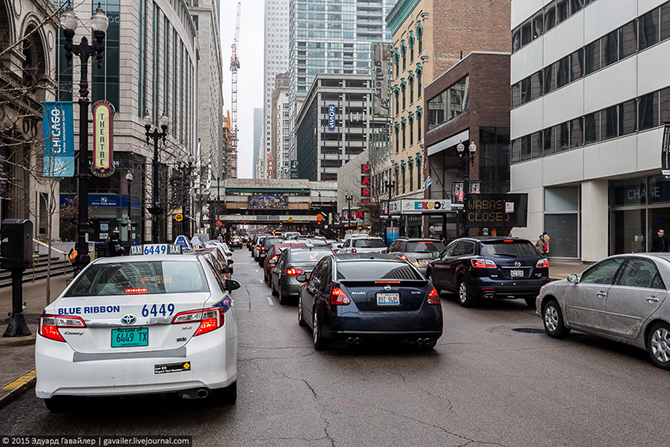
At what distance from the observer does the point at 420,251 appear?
62.9ft

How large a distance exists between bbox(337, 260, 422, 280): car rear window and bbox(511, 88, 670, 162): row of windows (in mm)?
18485

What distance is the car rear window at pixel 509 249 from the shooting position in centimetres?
1368

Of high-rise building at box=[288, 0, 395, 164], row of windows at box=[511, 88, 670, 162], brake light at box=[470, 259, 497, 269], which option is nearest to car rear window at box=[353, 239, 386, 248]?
brake light at box=[470, 259, 497, 269]

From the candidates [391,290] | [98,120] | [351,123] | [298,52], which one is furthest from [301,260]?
[298,52]

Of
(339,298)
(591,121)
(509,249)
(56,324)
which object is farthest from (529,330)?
(591,121)

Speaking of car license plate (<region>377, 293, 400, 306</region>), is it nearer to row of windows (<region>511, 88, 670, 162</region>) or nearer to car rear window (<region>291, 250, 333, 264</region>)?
car rear window (<region>291, 250, 333, 264</region>)

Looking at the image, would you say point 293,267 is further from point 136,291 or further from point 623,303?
point 136,291

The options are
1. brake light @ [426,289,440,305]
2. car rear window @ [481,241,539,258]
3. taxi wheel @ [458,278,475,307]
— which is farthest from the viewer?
taxi wheel @ [458,278,475,307]

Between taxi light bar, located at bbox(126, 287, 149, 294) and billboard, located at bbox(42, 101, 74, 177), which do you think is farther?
billboard, located at bbox(42, 101, 74, 177)

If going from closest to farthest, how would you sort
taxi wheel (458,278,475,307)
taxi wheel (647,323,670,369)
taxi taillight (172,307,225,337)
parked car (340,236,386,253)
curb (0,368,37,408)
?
1. taxi taillight (172,307,225,337)
2. curb (0,368,37,408)
3. taxi wheel (647,323,670,369)
4. taxi wheel (458,278,475,307)
5. parked car (340,236,386,253)

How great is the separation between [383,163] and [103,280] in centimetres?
5522

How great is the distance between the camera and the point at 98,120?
105ft

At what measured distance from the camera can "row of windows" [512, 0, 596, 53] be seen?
29.2m

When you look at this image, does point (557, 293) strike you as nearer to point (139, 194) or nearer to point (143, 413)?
point (143, 413)
